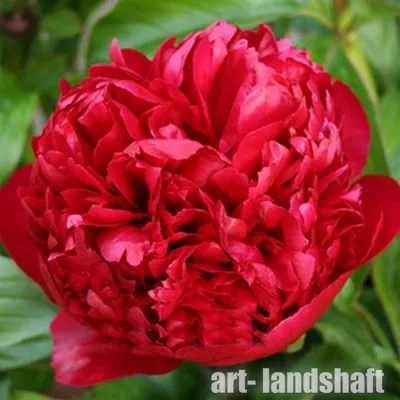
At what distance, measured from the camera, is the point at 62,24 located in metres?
0.51

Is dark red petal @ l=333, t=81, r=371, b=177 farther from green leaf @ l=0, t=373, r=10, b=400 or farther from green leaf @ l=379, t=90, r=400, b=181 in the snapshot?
green leaf @ l=0, t=373, r=10, b=400

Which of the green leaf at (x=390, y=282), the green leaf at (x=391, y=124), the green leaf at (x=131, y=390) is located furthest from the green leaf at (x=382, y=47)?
the green leaf at (x=131, y=390)

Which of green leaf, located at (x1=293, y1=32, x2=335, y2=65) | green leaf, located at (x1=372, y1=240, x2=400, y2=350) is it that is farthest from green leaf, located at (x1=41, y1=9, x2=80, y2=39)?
green leaf, located at (x1=372, y1=240, x2=400, y2=350)

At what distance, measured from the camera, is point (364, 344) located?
35 centimetres

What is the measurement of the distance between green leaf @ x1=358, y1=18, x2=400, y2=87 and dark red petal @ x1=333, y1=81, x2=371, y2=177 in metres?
0.22

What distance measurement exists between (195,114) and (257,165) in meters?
0.03

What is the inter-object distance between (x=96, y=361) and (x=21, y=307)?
9cm

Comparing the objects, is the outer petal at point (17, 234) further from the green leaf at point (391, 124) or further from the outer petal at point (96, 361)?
the green leaf at point (391, 124)

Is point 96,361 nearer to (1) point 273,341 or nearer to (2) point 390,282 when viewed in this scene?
(1) point 273,341

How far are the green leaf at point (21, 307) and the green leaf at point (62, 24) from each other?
8.4 inches

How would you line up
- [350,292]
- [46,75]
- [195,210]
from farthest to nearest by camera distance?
[46,75]
[350,292]
[195,210]

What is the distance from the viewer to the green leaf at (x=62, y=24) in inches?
19.8

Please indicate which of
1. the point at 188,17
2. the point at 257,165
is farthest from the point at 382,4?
the point at 257,165

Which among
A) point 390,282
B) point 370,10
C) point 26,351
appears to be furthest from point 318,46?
point 26,351
